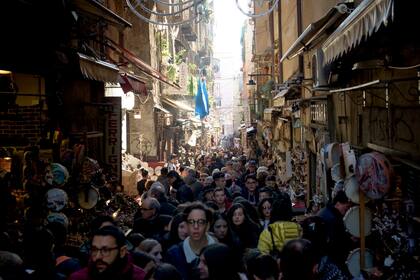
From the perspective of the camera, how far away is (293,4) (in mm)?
17125

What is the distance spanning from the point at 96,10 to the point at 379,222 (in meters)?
6.15

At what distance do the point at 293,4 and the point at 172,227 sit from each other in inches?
477

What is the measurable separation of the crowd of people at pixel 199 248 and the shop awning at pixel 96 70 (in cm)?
239

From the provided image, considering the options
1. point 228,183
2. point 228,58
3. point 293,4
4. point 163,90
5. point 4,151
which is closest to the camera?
point 4,151

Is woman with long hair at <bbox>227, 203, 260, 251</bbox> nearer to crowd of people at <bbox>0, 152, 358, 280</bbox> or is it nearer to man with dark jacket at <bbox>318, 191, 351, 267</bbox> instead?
crowd of people at <bbox>0, 152, 358, 280</bbox>

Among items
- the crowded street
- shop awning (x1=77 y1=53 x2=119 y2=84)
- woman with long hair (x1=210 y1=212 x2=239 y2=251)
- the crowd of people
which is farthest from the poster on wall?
woman with long hair (x1=210 y1=212 x2=239 y2=251)

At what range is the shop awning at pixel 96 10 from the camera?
9.22 metres

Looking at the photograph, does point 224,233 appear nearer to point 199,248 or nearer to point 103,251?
point 199,248

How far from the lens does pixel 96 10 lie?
979cm

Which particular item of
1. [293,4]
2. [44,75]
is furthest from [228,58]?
[44,75]

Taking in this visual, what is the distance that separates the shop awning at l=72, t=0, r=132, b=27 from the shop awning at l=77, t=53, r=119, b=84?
2.64 feet

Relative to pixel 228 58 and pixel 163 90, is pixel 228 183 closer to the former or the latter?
pixel 163 90

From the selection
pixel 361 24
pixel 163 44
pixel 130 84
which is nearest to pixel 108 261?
pixel 361 24

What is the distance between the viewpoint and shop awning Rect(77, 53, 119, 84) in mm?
9023
